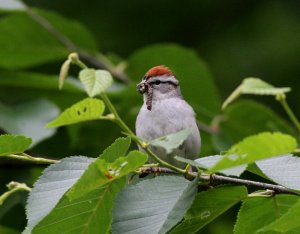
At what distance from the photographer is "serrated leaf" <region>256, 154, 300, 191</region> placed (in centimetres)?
198

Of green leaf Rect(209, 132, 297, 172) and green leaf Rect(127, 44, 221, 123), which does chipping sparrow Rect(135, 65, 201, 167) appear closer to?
green leaf Rect(127, 44, 221, 123)

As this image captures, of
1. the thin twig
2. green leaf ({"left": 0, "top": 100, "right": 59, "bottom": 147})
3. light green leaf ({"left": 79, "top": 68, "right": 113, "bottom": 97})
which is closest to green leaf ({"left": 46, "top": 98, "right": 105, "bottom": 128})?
light green leaf ({"left": 79, "top": 68, "right": 113, "bottom": 97})

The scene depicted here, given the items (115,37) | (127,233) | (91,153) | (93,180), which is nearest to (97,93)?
(93,180)

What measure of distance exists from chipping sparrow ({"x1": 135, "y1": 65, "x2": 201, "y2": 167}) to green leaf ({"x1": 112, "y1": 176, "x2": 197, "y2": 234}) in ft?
3.76

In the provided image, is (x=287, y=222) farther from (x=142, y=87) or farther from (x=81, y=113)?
(x=142, y=87)

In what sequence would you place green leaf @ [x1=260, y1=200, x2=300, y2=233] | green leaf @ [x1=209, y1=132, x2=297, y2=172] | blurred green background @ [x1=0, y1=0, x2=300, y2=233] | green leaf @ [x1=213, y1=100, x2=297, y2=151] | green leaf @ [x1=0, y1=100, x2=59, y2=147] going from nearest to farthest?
green leaf @ [x1=209, y1=132, x2=297, y2=172]
green leaf @ [x1=260, y1=200, x2=300, y2=233]
green leaf @ [x1=0, y1=100, x2=59, y2=147]
blurred green background @ [x1=0, y1=0, x2=300, y2=233]
green leaf @ [x1=213, y1=100, x2=297, y2=151]

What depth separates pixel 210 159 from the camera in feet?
6.54

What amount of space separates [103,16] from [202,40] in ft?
3.56

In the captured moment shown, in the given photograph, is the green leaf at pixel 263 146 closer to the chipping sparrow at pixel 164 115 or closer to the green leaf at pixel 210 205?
the green leaf at pixel 210 205

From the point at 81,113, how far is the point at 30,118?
1851 mm

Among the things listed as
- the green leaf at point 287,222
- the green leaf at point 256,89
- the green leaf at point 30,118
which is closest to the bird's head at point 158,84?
the green leaf at point 30,118

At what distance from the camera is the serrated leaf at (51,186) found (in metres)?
1.86

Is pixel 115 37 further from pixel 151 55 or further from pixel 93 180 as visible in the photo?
pixel 93 180

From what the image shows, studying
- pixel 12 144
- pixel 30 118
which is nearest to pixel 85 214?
pixel 12 144
